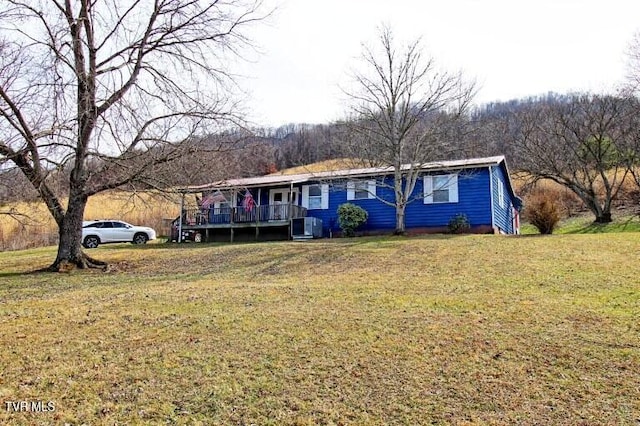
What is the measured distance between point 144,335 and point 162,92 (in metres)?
9.01

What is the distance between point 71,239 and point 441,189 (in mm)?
15065

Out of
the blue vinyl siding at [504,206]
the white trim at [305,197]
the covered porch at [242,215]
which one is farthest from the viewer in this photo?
the white trim at [305,197]

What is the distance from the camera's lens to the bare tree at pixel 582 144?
29.2m

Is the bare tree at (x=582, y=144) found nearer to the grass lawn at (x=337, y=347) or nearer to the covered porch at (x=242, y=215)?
the covered porch at (x=242, y=215)

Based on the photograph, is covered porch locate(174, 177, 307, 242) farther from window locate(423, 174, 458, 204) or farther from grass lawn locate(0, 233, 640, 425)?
grass lawn locate(0, 233, 640, 425)

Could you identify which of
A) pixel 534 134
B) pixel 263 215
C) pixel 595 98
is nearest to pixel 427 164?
pixel 263 215

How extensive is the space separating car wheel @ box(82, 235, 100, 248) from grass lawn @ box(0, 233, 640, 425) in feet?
44.3

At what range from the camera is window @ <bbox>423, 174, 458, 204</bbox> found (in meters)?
21.3

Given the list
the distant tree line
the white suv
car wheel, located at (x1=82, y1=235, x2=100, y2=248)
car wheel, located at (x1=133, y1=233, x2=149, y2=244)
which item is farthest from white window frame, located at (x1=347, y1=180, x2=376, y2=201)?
car wheel, located at (x1=82, y1=235, x2=100, y2=248)

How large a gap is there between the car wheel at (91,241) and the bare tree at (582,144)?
2654 cm

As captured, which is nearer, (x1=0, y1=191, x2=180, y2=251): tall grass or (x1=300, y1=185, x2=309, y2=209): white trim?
(x1=300, y1=185, x2=309, y2=209): white trim

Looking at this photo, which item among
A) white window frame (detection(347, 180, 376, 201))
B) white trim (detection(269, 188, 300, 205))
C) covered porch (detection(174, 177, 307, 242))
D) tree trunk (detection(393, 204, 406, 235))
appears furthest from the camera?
white trim (detection(269, 188, 300, 205))

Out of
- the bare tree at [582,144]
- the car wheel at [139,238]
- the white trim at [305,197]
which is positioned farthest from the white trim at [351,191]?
the bare tree at [582,144]

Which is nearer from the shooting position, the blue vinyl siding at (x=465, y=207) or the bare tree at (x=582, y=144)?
the blue vinyl siding at (x=465, y=207)
